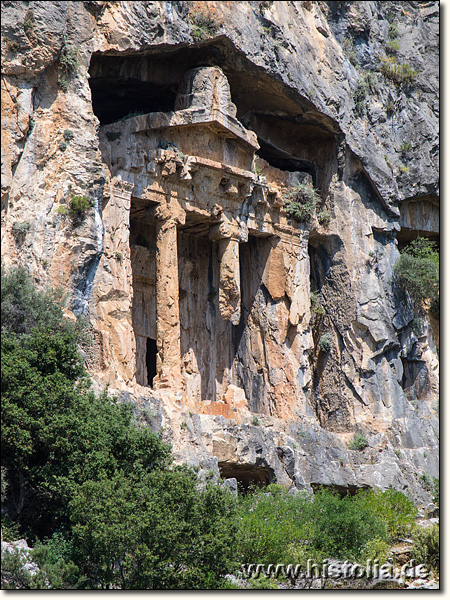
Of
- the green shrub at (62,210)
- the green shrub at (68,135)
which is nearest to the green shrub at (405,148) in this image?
the green shrub at (68,135)

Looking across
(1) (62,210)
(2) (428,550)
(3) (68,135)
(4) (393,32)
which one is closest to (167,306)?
(1) (62,210)

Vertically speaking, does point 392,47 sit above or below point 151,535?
above

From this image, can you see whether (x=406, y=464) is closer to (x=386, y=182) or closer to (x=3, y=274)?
(x=386, y=182)

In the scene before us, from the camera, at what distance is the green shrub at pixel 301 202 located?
2595 centimetres

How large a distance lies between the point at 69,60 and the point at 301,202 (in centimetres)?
856

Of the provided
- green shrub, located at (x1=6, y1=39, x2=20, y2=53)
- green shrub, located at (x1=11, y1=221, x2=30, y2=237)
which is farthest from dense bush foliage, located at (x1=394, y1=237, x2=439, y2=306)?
green shrub, located at (x1=6, y1=39, x2=20, y2=53)

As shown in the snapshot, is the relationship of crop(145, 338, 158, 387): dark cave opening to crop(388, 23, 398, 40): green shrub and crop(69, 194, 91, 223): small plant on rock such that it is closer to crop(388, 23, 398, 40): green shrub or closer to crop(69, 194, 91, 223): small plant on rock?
crop(69, 194, 91, 223): small plant on rock

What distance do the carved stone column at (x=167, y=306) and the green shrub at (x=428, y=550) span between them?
6648 mm

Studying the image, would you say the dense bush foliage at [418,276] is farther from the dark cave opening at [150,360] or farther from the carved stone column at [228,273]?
the dark cave opening at [150,360]

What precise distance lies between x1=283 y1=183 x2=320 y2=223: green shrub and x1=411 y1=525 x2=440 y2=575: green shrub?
10.3 metres

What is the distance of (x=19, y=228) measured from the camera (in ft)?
60.3

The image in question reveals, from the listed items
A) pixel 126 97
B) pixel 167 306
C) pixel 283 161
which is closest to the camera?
pixel 167 306

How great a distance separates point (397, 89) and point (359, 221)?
4389mm

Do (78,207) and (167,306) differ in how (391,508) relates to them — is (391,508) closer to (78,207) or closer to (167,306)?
(167,306)
